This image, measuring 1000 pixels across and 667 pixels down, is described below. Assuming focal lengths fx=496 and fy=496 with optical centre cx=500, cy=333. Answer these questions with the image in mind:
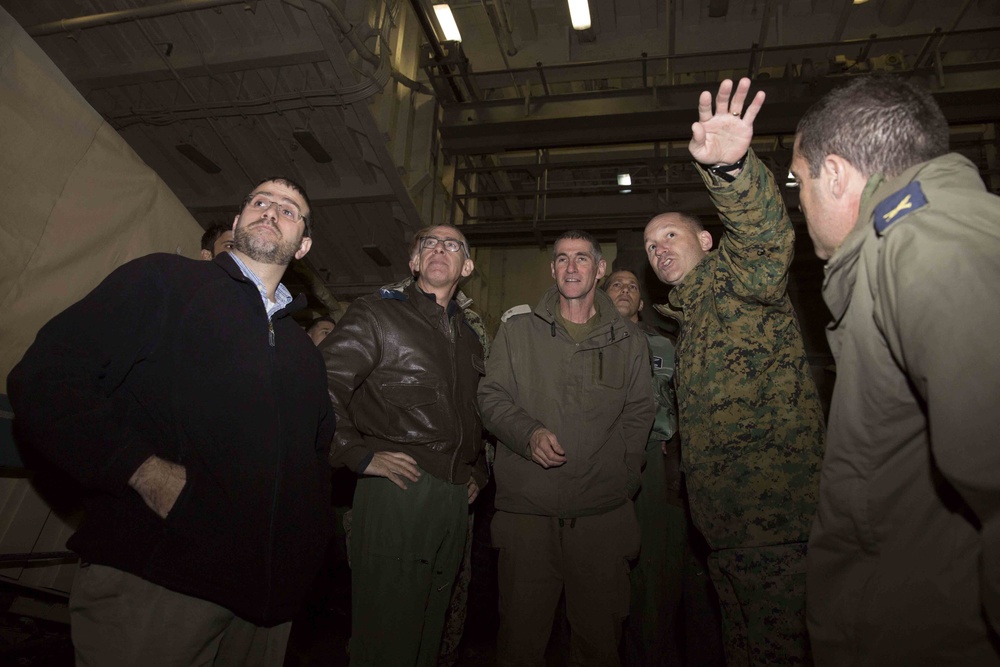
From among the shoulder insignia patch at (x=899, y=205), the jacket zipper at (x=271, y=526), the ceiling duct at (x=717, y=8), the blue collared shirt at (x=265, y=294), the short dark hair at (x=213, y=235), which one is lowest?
the jacket zipper at (x=271, y=526)

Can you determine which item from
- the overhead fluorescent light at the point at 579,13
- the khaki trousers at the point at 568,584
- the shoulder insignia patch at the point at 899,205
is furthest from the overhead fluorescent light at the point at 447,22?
the shoulder insignia patch at the point at 899,205

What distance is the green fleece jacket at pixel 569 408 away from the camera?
7.74 ft

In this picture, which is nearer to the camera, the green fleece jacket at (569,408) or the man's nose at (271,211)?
the man's nose at (271,211)

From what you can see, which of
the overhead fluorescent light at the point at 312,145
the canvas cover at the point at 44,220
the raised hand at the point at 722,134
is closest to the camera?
the raised hand at the point at 722,134

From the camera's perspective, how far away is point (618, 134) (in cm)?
620

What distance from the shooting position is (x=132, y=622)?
1335 millimetres

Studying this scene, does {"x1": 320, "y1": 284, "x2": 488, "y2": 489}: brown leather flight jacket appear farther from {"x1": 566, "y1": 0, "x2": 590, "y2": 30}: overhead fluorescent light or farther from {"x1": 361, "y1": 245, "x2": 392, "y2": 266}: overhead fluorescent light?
{"x1": 566, "y1": 0, "x2": 590, "y2": 30}: overhead fluorescent light

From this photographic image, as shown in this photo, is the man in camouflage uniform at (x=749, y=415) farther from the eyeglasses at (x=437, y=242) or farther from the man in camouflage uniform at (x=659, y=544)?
the eyeglasses at (x=437, y=242)

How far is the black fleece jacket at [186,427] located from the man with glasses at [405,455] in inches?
14.5

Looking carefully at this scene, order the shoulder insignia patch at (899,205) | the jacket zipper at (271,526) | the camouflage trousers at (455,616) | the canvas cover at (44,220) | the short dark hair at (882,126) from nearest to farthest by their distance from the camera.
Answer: the shoulder insignia patch at (899,205) → the short dark hair at (882,126) → the jacket zipper at (271,526) → the canvas cover at (44,220) → the camouflage trousers at (455,616)

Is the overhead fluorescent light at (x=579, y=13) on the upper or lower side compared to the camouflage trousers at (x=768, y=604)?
upper

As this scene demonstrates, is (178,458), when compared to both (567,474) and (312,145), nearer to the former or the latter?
(567,474)

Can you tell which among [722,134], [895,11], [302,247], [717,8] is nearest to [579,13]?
[717,8]

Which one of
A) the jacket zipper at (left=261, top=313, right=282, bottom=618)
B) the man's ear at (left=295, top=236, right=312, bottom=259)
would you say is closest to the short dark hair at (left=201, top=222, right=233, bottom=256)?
the man's ear at (left=295, top=236, right=312, bottom=259)
